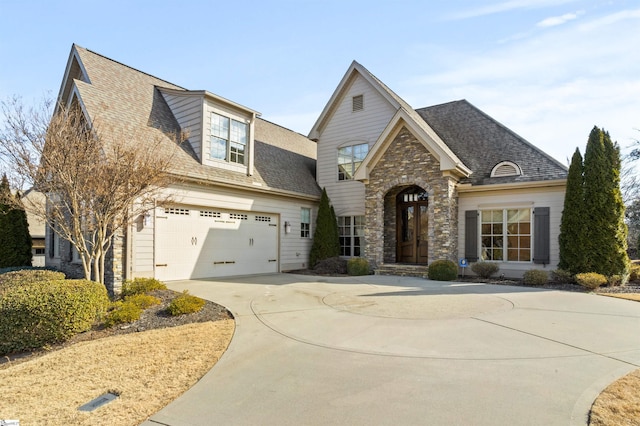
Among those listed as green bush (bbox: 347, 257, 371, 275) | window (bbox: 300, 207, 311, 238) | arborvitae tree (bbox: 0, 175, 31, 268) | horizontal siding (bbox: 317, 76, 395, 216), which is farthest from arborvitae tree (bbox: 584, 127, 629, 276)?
arborvitae tree (bbox: 0, 175, 31, 268)

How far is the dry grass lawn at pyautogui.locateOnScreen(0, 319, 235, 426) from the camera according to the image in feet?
11.8

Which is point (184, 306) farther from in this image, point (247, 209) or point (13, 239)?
point (13, 239)

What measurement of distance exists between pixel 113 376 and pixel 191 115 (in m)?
10.2

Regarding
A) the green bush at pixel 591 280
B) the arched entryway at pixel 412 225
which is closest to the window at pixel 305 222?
the arched entryway at pixel 412 225

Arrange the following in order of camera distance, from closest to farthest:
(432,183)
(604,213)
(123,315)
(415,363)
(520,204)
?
(415,363) → (123,315) → (604,213) → (520,204) → (432,183)

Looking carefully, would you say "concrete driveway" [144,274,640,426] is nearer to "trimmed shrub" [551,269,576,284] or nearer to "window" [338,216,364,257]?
"trimmed shrub" [551,269,576,284]

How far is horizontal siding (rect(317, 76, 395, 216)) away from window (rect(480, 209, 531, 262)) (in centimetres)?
509

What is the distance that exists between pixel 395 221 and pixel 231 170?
710cm

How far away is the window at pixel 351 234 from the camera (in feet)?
53.1

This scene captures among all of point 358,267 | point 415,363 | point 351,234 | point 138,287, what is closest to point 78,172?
point 138,287

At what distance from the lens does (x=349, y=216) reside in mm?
16469

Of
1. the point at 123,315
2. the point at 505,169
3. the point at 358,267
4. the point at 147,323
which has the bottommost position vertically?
the point at 147,323

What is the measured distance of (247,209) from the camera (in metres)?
13.6

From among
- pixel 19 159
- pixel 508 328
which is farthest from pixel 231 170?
pixel 508 328
